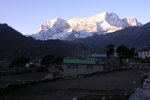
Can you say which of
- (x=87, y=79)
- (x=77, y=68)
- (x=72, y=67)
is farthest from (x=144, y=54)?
(x=87, y=79)

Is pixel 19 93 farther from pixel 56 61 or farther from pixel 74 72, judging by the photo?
pixel 56 61

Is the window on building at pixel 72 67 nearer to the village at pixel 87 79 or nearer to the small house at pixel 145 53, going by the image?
the village at pixel 87 79

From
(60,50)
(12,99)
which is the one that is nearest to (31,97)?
(12,99)

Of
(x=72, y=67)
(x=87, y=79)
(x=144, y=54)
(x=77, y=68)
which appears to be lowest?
(x=87, y=79)

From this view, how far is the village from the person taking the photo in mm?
23830

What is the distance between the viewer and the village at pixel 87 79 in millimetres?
23830

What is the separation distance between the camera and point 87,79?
37938 millimetres

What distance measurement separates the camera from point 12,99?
2434 centimetres

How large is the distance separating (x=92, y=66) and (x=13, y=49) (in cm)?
11102

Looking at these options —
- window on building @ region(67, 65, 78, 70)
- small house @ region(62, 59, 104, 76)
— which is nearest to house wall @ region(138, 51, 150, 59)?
small house @ region(62, 59, 104, 76)

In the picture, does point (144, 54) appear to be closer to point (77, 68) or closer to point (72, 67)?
point (77, 68)

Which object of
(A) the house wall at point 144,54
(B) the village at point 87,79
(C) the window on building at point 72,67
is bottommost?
(B) the village at point 87,79

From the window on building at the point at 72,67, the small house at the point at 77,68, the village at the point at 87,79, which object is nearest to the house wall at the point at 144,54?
the village at the point at 87,79

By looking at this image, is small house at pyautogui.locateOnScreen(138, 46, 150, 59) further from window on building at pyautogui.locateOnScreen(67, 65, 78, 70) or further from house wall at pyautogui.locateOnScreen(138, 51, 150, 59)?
window on building at pyautogui.locateOnScreen(67, 65, 78, 70)
